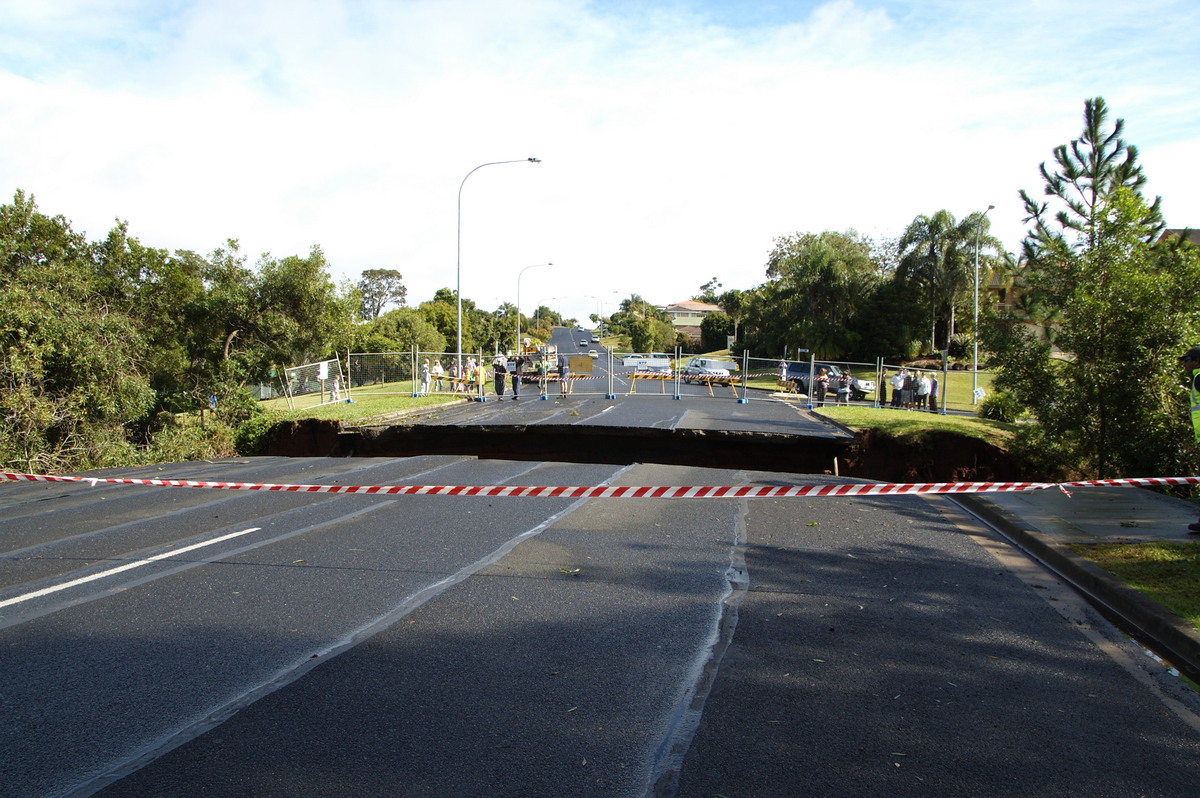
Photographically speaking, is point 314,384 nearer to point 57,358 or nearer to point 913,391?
point 57,358

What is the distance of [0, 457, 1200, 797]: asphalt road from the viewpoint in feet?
11.5

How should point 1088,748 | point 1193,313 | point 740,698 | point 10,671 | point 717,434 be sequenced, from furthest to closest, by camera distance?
point 717,434 → point 1193,313 → point 10,671 → point 740,698 → point 1088,748

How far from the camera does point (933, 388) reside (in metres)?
29.7

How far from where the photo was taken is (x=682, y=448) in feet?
68.0

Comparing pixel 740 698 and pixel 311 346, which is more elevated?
pixel 311 346

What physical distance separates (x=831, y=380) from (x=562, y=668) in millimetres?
31520

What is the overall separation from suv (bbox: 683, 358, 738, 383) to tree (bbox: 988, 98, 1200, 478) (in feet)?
80.1

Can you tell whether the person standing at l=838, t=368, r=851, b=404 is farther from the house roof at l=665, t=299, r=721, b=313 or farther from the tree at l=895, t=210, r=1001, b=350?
the house roof at l=665, t=299, r=721, b=313

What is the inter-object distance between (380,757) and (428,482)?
8782 mm

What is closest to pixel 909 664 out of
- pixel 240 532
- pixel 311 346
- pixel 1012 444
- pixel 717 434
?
pixel 240 532

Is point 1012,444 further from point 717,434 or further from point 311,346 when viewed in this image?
point 311,346

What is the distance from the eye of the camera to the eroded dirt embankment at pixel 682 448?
18.6 meters

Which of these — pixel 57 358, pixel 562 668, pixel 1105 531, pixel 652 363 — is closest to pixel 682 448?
pixel 1105 531

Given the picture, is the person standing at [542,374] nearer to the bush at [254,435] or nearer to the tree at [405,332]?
the bush at [254,435]
